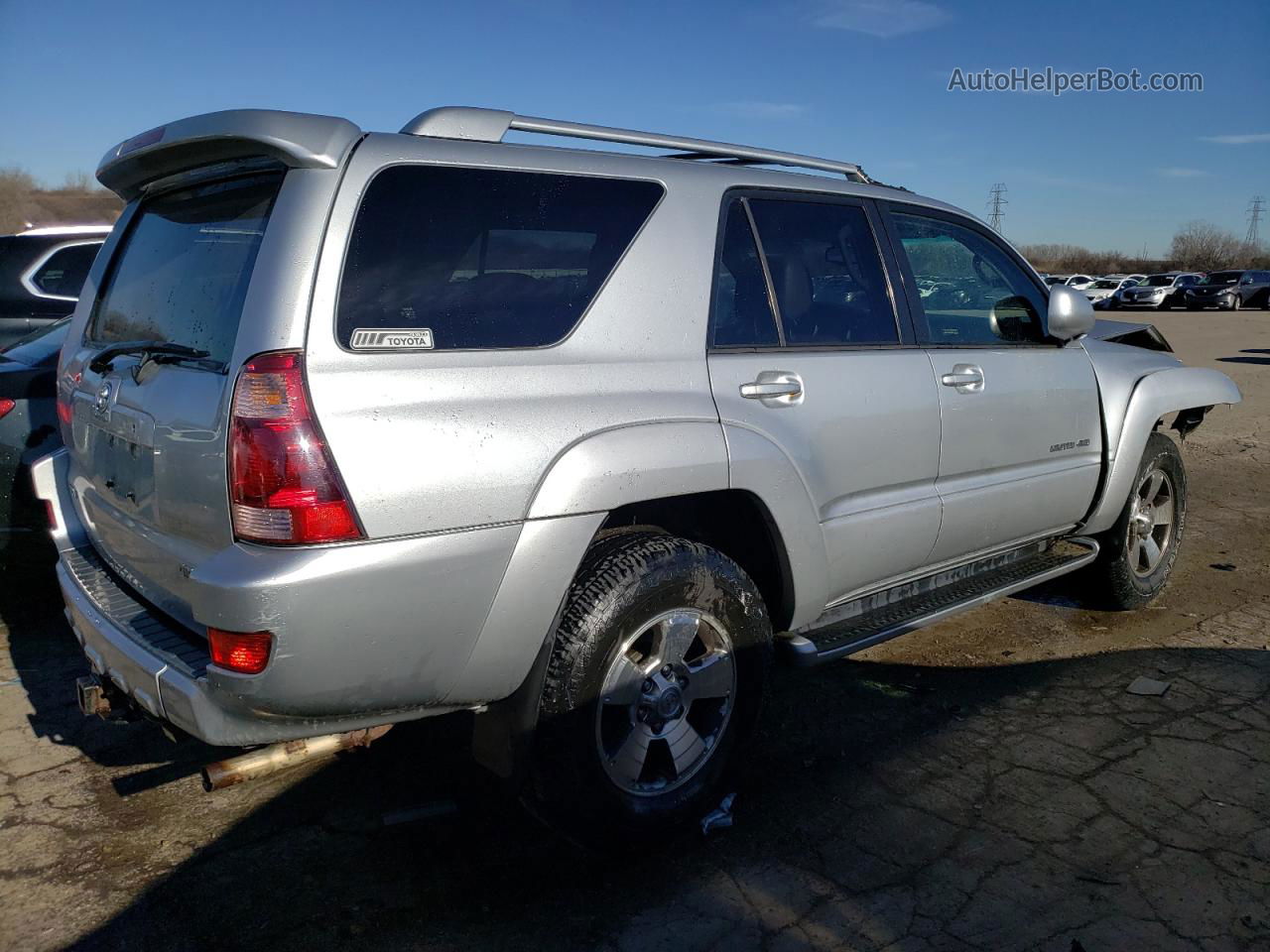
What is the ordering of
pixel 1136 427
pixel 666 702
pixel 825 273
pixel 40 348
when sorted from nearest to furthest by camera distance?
pixel 666 702, pixel 825 273, pixel 1136 427, pixel 40 348

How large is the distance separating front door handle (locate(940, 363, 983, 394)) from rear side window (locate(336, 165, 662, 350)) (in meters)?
1.42

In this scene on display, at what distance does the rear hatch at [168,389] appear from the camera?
2.44 meters

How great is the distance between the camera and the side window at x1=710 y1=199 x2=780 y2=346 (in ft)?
10.4

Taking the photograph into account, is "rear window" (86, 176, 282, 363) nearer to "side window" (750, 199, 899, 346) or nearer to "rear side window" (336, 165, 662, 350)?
"rear side window" (336, 165, 662, 350)

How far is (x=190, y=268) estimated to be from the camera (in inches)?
113

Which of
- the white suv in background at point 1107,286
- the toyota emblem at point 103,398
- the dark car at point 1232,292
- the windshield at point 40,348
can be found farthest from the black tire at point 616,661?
the white suv in background at point 1107,286

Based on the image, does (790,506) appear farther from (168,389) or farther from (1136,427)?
(1136,427)

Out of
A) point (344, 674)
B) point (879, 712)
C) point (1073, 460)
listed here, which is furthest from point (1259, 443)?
point (344, 674)

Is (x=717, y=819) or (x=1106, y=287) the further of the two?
(x=1106, y=287)

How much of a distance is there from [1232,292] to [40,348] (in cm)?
4006

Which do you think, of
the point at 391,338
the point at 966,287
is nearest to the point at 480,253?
the point at 391,338

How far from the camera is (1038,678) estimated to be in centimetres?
434

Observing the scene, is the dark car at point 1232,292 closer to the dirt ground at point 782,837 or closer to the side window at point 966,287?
the dirt ground at point 782,837

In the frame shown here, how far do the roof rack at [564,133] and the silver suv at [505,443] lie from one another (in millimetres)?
13
